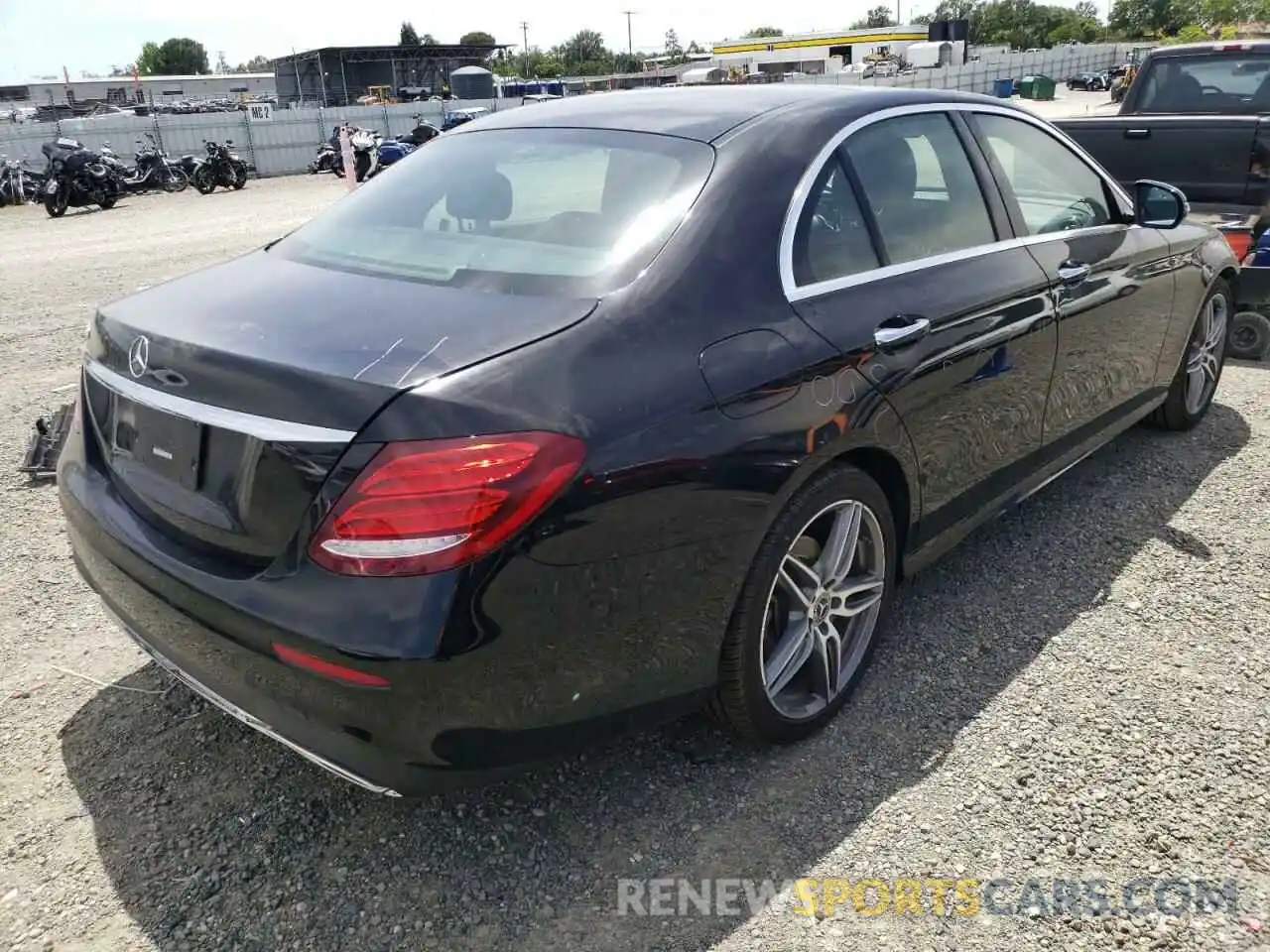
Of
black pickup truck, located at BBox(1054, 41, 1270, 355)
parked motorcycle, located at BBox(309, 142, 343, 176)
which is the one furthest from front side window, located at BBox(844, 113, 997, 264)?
parked motorcycle, located at BBox(309, 142, 343, 176)

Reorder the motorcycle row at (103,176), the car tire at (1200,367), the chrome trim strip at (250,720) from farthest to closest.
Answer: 1. the motorcycle row at (103,176)
2. the car tire at (1200,367)
3. the chrome trim strip at (250,720)

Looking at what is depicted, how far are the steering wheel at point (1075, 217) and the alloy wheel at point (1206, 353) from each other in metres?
1.31

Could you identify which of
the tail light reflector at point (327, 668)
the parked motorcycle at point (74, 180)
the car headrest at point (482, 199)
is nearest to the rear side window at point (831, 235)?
the car headrest at point (482, 199)

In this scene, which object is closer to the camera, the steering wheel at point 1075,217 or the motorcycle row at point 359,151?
the steering wheel at point 1075,217

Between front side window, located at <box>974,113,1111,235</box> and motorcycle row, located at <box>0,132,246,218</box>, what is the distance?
713 inches

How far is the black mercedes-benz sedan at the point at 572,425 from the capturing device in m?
1.99

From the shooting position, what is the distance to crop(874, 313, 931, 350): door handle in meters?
2.78

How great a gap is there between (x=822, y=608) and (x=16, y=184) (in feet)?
71.0

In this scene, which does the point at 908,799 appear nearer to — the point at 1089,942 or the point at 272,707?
the point at 1089,942

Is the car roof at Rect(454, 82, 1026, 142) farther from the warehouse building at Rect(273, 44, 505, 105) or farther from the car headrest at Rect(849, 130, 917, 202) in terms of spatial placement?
the warehouse building at Rect(273, 44, 505, 105)

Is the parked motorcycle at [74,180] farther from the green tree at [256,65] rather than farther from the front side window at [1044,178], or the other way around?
the green tree at [256,65]

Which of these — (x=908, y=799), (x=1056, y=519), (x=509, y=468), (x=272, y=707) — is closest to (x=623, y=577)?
(x=509, y=468)

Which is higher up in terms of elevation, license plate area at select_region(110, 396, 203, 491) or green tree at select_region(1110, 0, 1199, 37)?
green tree at select_region(1110, 0, 1199, 37)

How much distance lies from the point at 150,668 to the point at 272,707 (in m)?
1.32
